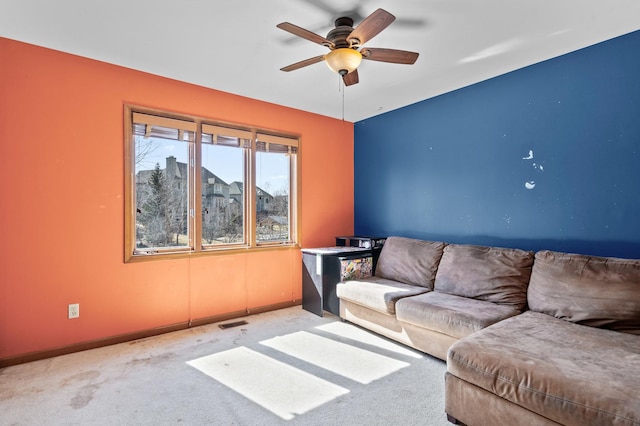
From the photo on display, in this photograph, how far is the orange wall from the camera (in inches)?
100

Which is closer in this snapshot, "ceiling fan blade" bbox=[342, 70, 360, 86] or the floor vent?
"ceiling fan blade" bbox=[342, 70, 360, 86]

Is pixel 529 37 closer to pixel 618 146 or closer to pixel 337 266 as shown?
pixel 618 146

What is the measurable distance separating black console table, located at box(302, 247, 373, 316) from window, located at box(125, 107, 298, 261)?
1.82 feet

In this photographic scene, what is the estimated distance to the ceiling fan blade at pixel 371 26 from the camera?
71.2 inches

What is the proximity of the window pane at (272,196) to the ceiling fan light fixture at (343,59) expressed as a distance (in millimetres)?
1921

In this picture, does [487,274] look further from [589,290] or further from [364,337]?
[364,337]

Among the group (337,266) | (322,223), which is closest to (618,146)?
(337,266)

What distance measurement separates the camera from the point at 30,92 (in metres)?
2.60

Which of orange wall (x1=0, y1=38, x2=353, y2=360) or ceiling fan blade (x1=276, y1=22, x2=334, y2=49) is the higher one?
ceiling fan blade (x1=276, y1=22, x2=334, y2=49)

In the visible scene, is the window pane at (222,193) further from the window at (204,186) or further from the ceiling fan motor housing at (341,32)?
the ceiling fan motor housing at (341,32)

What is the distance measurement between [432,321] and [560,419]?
1.12 metres

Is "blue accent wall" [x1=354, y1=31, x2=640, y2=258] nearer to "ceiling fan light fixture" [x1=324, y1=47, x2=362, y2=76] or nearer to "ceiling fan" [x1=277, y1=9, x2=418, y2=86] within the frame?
"ceiling fan" [x1=277, y1=9, x2=418, y2=86]

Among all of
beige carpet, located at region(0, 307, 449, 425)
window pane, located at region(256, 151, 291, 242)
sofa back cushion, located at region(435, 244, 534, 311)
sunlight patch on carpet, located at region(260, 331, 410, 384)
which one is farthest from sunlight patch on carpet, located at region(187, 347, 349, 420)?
window pane, located at region(256, 151, 291, 242)

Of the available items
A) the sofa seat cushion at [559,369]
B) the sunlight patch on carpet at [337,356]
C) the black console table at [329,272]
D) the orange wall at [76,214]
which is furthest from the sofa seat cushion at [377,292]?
the orange wall at [76,214]
